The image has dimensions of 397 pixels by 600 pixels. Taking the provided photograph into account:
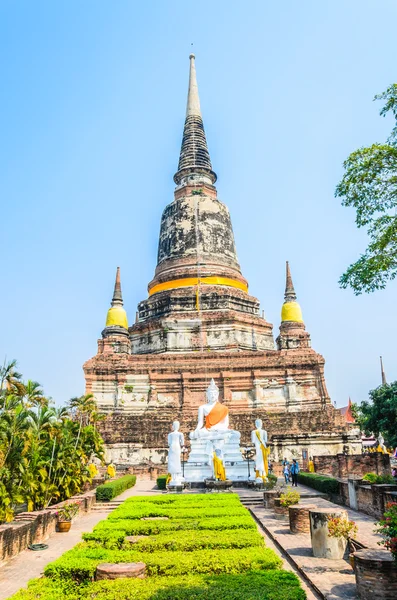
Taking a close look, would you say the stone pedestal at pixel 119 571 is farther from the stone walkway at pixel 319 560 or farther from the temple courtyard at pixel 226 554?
the stone walkway at pixel 319 560

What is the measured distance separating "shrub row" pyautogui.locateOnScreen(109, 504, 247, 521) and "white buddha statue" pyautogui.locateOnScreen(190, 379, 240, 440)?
8.67m

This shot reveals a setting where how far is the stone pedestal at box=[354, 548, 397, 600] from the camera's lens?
620 centimetres

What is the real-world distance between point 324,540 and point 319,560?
13.5 inches

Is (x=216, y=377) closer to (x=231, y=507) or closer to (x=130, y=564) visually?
A: (x=231, y=507)

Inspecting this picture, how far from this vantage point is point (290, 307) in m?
37.0

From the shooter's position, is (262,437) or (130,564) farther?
(262,437)

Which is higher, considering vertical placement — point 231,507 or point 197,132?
point 197,132

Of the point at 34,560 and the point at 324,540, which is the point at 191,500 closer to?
the point at 34,560

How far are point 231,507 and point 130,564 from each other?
651 centimetres

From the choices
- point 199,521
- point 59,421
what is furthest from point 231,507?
point 59,421

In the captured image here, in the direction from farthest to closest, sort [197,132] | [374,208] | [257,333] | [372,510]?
[197,132]
[257,333]
[372,510]
[374,208]

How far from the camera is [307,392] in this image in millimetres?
30938

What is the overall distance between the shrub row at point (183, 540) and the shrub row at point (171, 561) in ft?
1.35

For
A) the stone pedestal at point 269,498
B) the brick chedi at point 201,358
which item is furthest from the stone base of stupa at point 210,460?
the brick chedi at point 201,358
